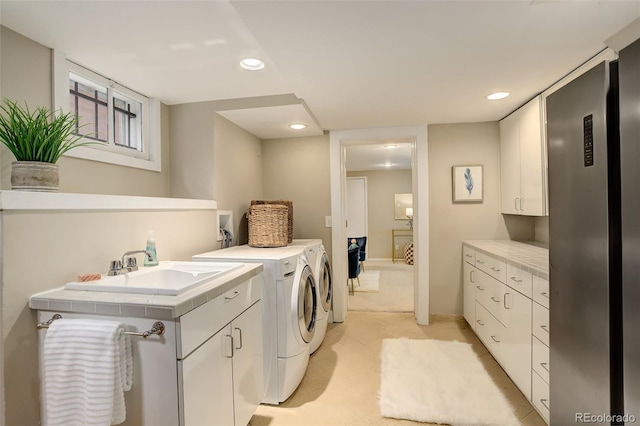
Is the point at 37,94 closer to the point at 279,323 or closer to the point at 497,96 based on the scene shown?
the point at 279,323

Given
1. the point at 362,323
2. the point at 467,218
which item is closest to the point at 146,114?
the point at 362,323

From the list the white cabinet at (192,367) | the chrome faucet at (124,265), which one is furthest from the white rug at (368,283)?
the chrome faucet at (124,265)

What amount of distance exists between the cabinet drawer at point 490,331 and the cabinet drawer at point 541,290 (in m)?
0.54

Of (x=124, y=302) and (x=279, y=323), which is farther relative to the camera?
(x=279, y=323)

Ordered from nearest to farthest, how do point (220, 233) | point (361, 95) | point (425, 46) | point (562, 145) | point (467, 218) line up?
point (562, 145) < point (425, 46) < point (361, 95) < point (220, 233) < point (467, 218)

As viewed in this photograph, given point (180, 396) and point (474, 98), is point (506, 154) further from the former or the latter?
point (180, 396)

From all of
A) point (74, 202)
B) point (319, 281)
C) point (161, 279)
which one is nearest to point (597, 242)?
point (319, 281)

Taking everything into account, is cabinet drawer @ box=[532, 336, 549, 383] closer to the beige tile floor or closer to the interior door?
the beige tile floor

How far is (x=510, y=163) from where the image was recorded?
2.83 m

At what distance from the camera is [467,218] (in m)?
3.20

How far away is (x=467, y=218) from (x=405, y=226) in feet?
12.9

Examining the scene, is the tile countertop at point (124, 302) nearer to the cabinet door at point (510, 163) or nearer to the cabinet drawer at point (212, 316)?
the cabinet drawer at point (212, 316)

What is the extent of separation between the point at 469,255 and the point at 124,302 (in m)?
2.88

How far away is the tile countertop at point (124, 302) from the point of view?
1108mm
